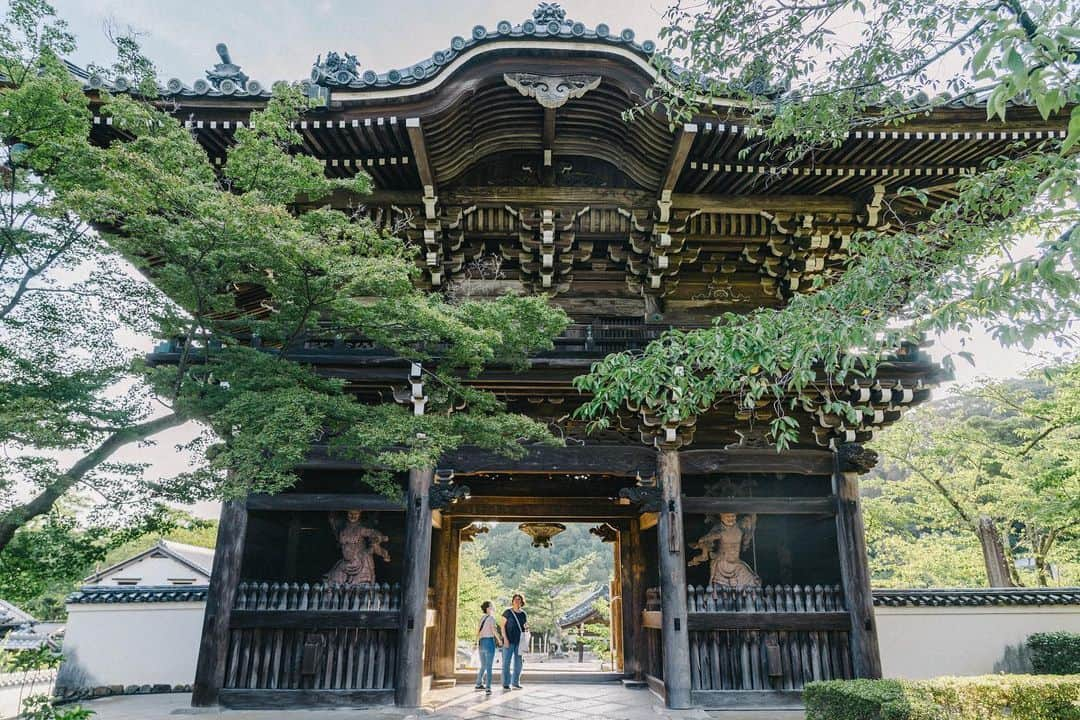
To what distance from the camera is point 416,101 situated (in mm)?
6941

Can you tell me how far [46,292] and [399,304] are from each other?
2.68 m

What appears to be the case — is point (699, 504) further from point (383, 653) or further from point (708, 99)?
point (708, 99)

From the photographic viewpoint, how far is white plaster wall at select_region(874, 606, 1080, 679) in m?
9.10

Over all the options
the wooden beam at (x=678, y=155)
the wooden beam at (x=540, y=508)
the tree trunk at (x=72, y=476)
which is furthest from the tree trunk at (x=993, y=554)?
the tree trunk at (x=72, y=476)

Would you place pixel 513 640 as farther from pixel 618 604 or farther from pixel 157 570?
pixel 157 570

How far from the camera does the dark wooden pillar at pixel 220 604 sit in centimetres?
684

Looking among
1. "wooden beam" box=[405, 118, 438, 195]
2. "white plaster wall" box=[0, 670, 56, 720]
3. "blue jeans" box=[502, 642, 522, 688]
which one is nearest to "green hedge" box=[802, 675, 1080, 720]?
"blue jeans" box=[502, 642, 522, 688]

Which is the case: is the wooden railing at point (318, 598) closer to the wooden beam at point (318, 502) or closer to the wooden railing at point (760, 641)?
the wooden beam at point (318, 502)

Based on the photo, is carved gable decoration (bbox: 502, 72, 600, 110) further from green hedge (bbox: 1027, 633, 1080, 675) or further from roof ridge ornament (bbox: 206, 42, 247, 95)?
green hedge (bbox: 1027, 633, 1080, 675)

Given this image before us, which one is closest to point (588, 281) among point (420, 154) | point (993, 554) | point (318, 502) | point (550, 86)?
point (550, 86)

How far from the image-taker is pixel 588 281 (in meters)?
8.80

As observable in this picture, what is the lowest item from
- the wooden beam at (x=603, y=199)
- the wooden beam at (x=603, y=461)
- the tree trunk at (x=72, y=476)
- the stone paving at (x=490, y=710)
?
the stone paving at (x=490, y=710)

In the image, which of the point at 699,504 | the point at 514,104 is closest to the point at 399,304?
the point at 514,104

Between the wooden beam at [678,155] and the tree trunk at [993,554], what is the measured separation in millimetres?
11804
